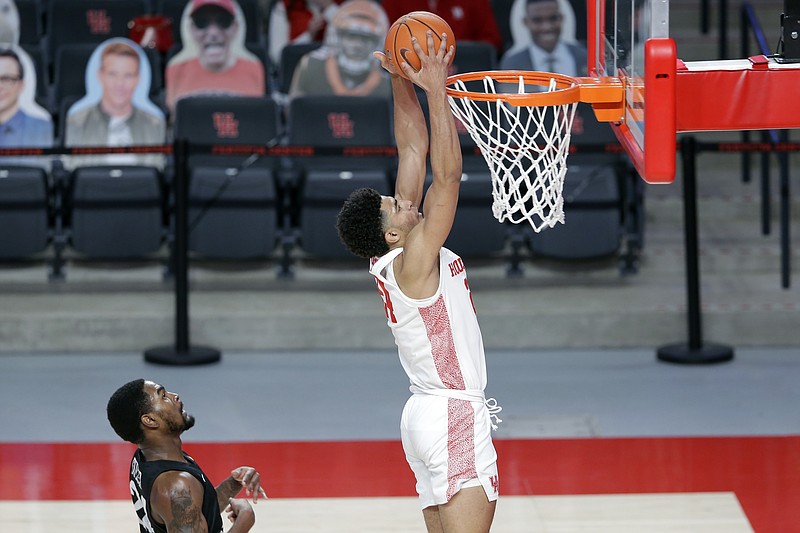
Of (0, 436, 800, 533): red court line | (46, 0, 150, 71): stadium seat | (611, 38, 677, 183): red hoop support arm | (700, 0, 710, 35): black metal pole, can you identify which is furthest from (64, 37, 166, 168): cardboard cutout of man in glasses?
(611, 38, 677, 183): red hoop support arm

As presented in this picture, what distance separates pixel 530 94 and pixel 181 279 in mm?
3814

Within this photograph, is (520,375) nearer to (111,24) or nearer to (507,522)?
(507,522)

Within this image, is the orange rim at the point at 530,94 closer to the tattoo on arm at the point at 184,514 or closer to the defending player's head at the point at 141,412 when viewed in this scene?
the defending player's head at the point at 141,412

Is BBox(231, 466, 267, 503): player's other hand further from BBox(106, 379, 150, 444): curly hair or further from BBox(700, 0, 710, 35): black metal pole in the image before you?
BBox(700, 0, 710, 35): black metal pole

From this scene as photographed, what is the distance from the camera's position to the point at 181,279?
7.53m

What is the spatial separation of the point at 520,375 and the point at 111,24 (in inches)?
170

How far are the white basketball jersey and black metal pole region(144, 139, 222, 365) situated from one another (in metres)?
3.56

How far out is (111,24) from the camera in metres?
9.77

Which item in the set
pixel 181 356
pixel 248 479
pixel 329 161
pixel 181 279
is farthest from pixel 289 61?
pixel 248 479

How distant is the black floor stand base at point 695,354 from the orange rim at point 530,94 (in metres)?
3.42

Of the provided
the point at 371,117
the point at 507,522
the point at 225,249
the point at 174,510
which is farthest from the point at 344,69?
the point at 174,510

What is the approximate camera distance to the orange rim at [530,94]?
13.5ft

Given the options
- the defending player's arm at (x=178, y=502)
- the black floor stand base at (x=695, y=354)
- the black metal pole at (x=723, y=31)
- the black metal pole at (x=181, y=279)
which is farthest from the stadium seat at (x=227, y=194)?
the defending player's arm at (x=178, y=502)

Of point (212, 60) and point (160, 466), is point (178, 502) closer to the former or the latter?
point (160, 466)
